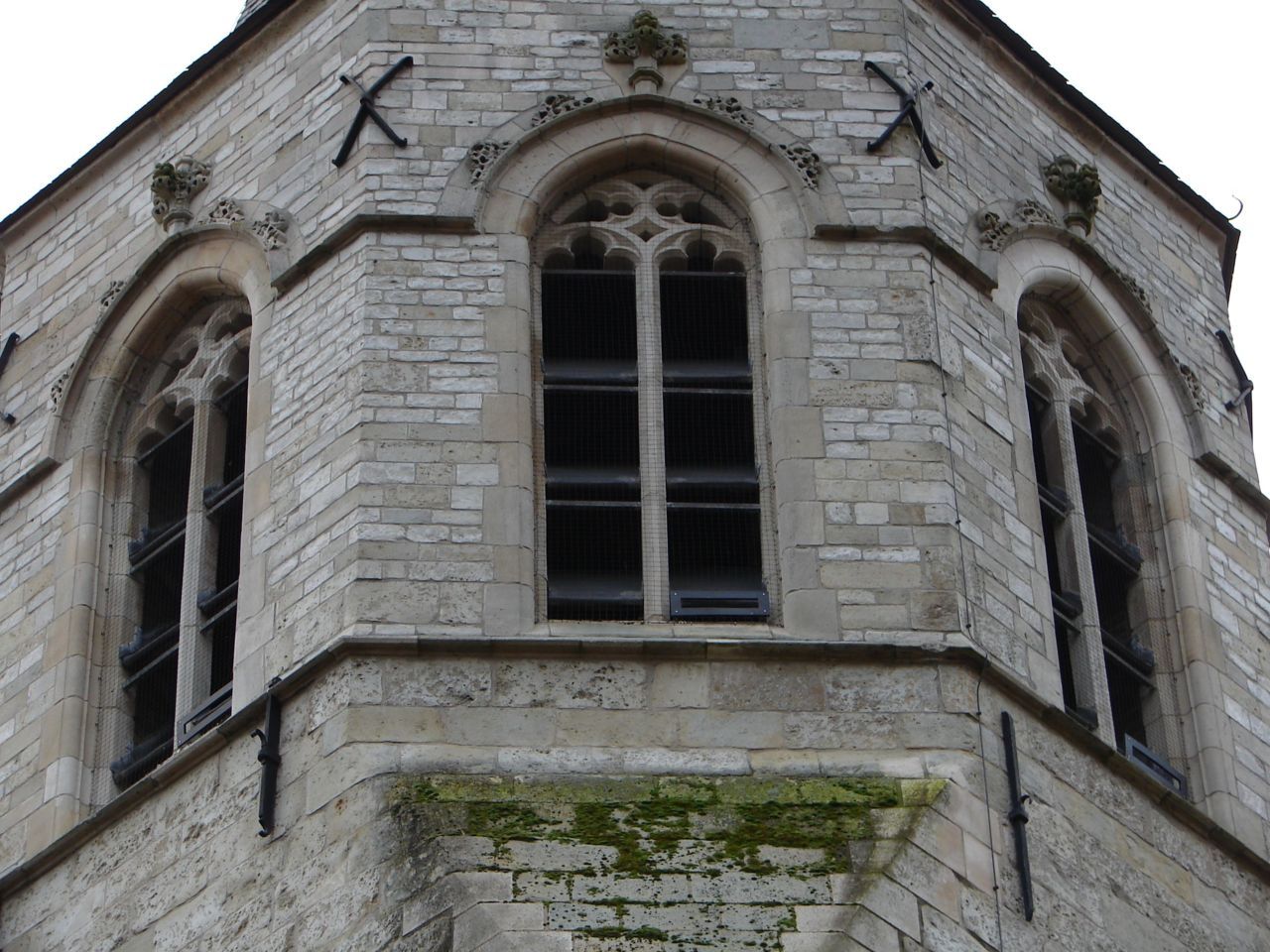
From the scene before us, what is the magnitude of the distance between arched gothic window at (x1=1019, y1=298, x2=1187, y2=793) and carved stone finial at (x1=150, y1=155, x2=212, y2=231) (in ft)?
16.6

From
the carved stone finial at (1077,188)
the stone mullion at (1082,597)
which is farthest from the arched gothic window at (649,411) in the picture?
the carved stone finial at (1077,188)

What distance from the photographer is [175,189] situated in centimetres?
2527

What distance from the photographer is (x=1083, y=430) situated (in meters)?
24.8

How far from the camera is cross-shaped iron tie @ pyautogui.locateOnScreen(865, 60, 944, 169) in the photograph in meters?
24.2

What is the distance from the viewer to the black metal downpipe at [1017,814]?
20406mm

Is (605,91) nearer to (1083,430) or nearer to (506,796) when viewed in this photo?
(1083,430)

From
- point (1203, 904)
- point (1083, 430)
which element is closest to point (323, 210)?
point (1083, 430)

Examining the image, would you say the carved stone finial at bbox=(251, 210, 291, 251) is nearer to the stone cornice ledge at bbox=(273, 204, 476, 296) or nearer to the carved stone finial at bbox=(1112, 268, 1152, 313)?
the stone cornice ledge at bbox=(273, 204, 476, 296)

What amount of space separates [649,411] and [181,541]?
289 cm

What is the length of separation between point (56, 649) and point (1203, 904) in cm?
661

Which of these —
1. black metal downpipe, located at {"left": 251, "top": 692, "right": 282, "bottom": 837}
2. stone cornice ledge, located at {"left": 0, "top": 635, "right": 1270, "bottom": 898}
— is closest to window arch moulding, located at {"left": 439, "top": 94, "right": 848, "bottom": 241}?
stone cornice ledge, located at {"left": 0, "top": 635, "right": 1270, "bottom": 898}

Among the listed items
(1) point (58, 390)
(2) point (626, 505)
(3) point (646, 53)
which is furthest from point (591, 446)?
(1) point (58, 390)

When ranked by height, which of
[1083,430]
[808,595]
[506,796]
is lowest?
[506,796]

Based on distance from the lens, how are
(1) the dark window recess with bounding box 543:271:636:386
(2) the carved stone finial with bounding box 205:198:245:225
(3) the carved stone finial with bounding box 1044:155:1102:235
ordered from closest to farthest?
(1) the dark window recess with bounding box 543:271:636:386 → (2) the carved stone finial with bounding box 205:198:245:225 → (3) the carved stone finial with bounding box 1044:155:1102:235
